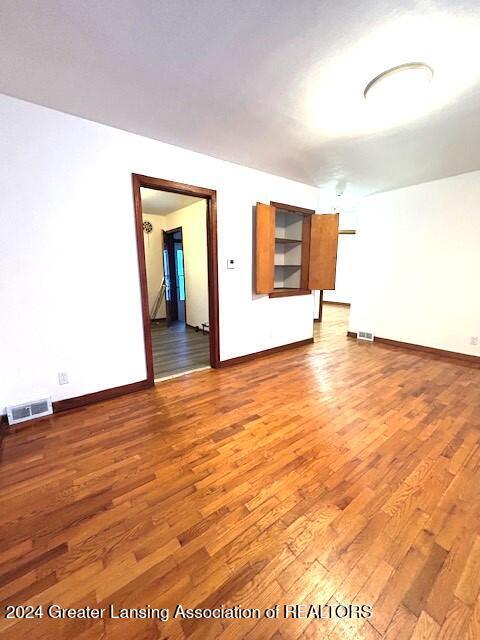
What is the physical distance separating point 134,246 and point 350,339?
4.00 m

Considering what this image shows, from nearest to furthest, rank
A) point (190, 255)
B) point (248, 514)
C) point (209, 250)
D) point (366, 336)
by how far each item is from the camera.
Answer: point (248, 514)
point (209, 250)
point (366, 336)
point (190, 255)

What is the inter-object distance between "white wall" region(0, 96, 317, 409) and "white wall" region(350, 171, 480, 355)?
10.0 feet

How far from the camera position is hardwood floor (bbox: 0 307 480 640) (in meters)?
1.00

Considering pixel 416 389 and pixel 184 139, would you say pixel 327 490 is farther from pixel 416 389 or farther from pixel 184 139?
pixel 184 139

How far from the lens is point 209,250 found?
3.16 metres

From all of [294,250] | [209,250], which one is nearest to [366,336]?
[294,250]

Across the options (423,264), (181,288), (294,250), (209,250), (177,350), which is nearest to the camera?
(209,250)

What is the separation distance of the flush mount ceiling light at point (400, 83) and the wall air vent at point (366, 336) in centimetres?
351

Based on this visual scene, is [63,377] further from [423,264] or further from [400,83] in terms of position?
[423,264]

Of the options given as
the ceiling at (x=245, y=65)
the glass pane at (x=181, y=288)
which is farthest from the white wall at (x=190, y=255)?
the ceiling at (x=245, y=65)

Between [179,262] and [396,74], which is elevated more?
[396,74]

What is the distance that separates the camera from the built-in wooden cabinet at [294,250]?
3.40 meters

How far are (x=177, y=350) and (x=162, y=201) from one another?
2.79 meters

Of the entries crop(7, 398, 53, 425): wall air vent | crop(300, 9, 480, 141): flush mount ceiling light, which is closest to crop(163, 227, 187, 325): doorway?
crop(7, 398, 53, 425): wall air vent
